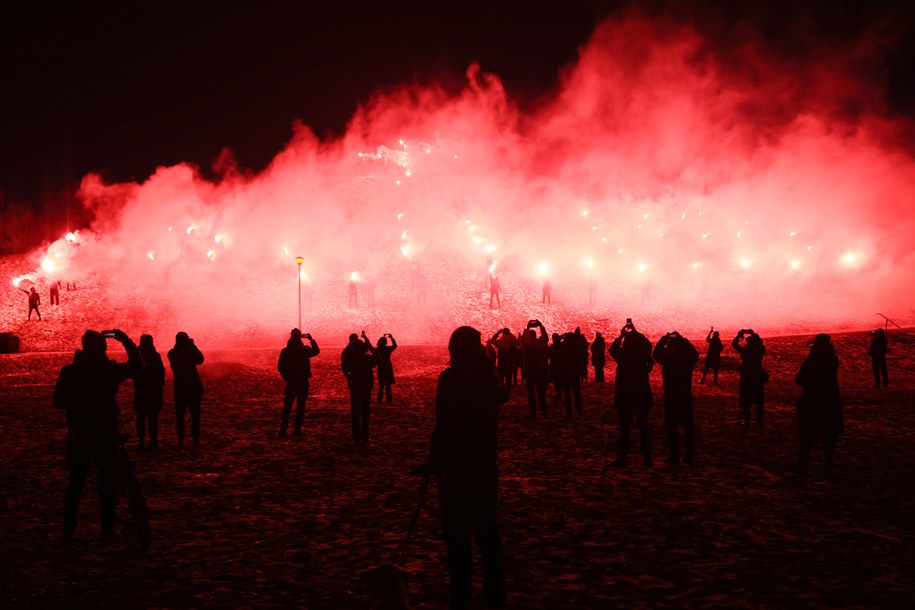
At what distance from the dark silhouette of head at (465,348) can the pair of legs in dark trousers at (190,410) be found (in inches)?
343

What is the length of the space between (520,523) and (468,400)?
3.35 m

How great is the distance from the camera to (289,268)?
5497 centimetres

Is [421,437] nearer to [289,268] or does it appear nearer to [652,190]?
[289,268]

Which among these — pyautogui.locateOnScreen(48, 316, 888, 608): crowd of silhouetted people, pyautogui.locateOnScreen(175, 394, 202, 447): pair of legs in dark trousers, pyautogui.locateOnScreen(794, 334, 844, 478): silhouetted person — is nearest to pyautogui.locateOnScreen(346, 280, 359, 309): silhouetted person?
pyautogui.locateOnScreen(48, 316, 888, 608): crowd of silhouetted people

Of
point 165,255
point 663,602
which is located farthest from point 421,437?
point 165,255

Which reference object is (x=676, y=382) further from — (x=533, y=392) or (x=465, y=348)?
(x=465, y=348)

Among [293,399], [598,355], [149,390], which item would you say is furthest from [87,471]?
[598,355]

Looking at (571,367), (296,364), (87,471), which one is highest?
(296,364)

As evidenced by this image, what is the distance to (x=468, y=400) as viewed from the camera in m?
5.24

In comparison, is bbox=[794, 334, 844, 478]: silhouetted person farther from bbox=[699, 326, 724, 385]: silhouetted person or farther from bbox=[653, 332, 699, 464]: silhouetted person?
bbox=[699, 326, 724, 385]: silhouetted person

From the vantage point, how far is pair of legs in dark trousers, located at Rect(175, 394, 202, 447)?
12.7 metres

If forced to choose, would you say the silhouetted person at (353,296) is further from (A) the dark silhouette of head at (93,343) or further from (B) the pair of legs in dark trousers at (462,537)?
(B) the pair of legs in dark trousers at (462,537)

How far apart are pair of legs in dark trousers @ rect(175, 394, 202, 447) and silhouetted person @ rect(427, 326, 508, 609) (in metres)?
8.69

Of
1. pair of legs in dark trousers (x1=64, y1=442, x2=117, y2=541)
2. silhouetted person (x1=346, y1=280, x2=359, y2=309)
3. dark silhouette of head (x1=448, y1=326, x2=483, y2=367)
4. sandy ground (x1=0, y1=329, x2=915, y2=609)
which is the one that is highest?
silhouetted person (x1=346, y1=280, x2=359, y2=309)
